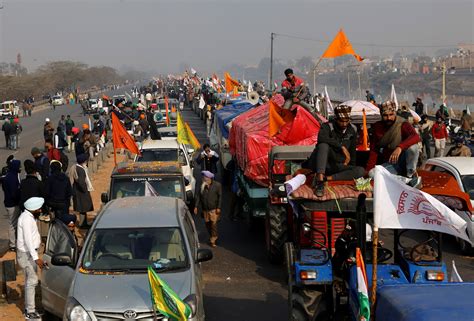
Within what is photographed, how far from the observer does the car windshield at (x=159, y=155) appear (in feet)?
66.3

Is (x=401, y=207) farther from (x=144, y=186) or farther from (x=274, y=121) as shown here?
(x=274, y=121)

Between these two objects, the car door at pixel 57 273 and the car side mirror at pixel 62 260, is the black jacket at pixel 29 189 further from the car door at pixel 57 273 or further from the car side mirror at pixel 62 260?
the car side mirror at pixel 62 260

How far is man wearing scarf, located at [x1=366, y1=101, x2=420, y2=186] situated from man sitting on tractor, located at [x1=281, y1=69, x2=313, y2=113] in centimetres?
781

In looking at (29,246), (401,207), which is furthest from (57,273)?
(401,207)

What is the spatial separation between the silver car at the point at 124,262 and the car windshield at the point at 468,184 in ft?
22.4

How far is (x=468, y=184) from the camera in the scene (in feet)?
51.1

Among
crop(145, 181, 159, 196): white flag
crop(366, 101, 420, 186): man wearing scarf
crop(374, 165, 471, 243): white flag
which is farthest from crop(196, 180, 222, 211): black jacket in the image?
crop(374, 165, 471, 243): white flag

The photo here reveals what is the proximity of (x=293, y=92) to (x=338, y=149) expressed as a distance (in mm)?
8975

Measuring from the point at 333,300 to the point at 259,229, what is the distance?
29.9 ft

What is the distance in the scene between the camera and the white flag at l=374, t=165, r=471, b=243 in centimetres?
648

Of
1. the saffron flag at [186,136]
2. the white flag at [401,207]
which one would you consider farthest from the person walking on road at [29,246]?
the saffron flag at [186,136]

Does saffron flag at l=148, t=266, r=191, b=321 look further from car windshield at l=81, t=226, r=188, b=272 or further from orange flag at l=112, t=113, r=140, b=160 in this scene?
orange flag at l=112, t=113, r=140, b=160

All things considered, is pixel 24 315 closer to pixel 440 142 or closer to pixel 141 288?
pixel 141 288

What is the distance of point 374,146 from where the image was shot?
10125 millimetres
